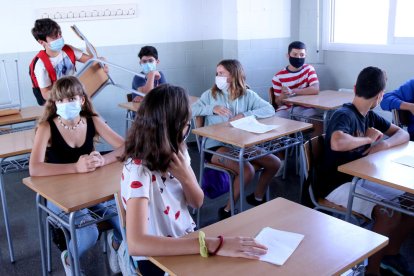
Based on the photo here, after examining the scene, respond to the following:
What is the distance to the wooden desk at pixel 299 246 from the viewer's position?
4.07 feet

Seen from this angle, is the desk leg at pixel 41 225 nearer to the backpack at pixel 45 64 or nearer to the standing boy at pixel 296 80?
the backpack at pixel 45 64

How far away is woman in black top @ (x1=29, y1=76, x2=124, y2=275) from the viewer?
6.95 feet

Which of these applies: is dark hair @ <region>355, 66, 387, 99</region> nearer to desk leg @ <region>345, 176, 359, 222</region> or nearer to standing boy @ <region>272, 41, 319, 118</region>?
desk leg @ <region>345, 176, 359, 222</region>

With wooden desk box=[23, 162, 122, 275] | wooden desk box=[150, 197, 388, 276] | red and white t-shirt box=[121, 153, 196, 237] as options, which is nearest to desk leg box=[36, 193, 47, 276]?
wooden desk box=[23, 162, 122, 275]

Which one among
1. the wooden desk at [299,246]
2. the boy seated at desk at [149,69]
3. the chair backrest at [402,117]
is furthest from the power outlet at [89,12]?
the wooden desk at [299,246]

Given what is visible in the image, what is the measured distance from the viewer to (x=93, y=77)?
282 centimetres

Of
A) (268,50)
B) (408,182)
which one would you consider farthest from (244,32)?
(408,182)

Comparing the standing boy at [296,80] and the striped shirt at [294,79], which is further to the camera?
the striped shirt at [294,79]

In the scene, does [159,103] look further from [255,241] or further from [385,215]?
[385,215]

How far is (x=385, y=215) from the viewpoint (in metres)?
2.23

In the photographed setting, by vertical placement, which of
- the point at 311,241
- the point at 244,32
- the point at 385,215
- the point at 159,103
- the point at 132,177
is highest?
the point at 244,32

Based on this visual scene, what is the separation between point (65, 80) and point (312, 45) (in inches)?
134

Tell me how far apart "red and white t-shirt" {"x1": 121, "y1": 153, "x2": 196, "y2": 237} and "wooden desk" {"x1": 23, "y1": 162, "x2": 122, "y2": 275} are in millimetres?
343

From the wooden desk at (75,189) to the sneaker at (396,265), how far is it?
1.48 meters
